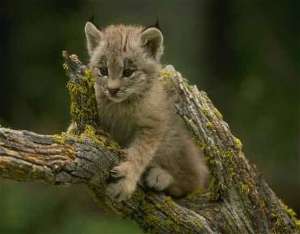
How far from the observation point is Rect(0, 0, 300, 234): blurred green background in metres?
14.3

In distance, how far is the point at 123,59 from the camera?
26.0ft

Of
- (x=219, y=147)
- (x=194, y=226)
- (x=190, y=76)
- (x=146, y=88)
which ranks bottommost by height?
(x=194, y=226)

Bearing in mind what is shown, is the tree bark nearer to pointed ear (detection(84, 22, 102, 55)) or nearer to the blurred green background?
pointed ear (detection(84, 22, 102, 55))

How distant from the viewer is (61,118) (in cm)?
1434

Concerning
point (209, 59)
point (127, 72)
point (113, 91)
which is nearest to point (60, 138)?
point (113, 91)

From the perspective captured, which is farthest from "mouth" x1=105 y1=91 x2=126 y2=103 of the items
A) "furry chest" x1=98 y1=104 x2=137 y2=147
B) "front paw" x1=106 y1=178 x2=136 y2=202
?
"front paw" x1=106 y1=178 x2=136 y2=202

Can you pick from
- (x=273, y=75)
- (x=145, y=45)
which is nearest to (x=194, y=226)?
(x=145, y=45)

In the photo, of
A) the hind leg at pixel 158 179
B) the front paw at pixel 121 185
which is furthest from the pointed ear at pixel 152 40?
the front paw at pixel 121 185

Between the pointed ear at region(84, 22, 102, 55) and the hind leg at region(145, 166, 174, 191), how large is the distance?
3.21 feet

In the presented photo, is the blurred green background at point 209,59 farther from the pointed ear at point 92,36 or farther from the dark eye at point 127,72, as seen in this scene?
the dark eye at point 127,72

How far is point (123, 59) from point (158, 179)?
86 cm

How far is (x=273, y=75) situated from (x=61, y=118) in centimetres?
294

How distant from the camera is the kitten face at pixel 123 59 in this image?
780 centimetres

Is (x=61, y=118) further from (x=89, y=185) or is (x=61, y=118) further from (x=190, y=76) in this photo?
(x=89, y=185)
